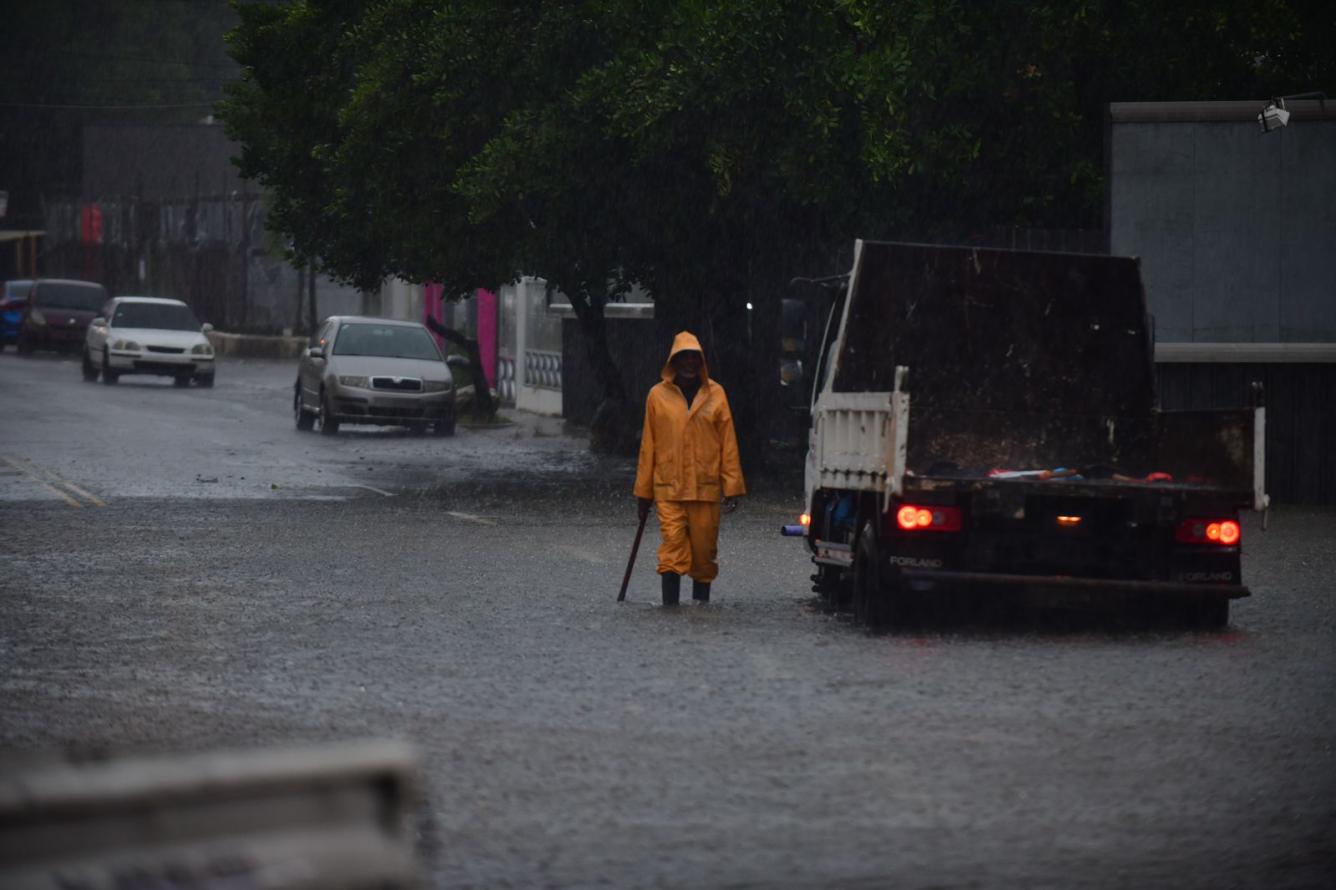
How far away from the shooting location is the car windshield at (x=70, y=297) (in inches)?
A: 2180

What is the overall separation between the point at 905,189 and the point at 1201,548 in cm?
1196

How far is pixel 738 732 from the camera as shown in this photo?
29.0ft

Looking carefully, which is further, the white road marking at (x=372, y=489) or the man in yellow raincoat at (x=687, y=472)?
the white road marking at (x=372, y=489)

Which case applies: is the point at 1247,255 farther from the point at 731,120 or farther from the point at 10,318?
the point at 10,318

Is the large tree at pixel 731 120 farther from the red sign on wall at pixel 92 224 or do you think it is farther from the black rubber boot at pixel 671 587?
the red sign on wall at pixel 92 224

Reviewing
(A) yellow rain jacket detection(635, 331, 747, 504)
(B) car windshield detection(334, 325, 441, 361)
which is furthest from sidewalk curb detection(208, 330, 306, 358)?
(A) yellow rain jacket detection(635, 331, 747, 504)

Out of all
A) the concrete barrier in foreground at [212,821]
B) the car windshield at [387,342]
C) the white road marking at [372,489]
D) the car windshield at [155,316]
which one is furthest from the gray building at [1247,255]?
the car windshield at [155,316]

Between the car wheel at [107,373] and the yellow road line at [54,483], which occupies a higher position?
the car wheel at [107,373]

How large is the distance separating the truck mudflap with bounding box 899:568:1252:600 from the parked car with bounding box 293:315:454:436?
833 inches

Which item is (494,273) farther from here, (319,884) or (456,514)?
(319,884)

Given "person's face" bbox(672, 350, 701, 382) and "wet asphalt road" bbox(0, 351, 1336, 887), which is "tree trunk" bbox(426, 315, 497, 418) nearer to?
"wet asphalt road" bbox(0, 351, 1336, 887)

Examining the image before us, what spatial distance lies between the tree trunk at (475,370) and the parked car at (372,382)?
6.83 feet

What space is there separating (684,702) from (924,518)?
2.93 m

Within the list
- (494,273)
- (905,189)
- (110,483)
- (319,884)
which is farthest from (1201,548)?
(494,273)
